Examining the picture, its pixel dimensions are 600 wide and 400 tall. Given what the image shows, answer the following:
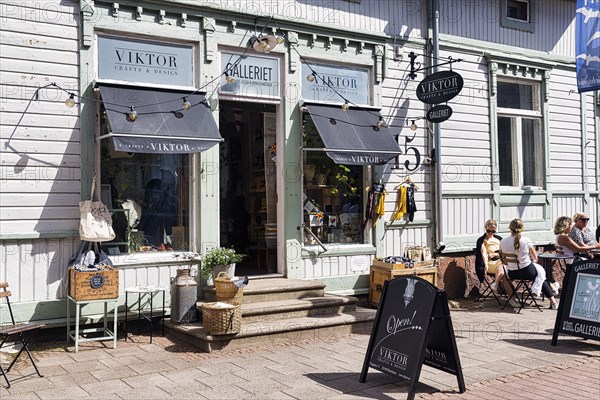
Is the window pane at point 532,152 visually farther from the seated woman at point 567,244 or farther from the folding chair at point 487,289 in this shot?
the folding chair at point 487,289

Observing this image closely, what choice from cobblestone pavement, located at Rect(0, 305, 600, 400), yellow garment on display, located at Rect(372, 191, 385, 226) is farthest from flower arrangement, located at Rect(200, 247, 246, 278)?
yellow garment on display, located at Rect(372, 191, 385, 226)

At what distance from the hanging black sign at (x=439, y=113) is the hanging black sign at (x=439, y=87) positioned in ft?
Answer: 0.47

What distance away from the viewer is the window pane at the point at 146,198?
837cm

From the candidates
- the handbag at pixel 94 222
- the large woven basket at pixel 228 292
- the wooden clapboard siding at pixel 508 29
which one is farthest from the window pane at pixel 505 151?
the handbag at pixel 94 222

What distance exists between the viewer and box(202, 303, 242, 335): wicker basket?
737 cm

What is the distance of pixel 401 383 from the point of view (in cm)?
625

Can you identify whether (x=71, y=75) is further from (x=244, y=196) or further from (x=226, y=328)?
(x=244, y=196)

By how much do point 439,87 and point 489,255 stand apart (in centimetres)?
308

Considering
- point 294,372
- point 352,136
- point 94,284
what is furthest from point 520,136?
point 94,284

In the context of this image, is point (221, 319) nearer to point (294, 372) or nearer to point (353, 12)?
point (294, 372)

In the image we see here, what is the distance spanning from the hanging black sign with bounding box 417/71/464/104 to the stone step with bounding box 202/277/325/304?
135 inches

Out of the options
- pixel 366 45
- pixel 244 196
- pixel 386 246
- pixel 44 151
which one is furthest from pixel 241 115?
pixel 44 151

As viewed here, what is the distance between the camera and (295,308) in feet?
27.9

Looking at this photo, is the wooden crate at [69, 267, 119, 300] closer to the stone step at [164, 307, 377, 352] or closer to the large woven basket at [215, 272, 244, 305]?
the stone step at [164, 307, 377, 352]
